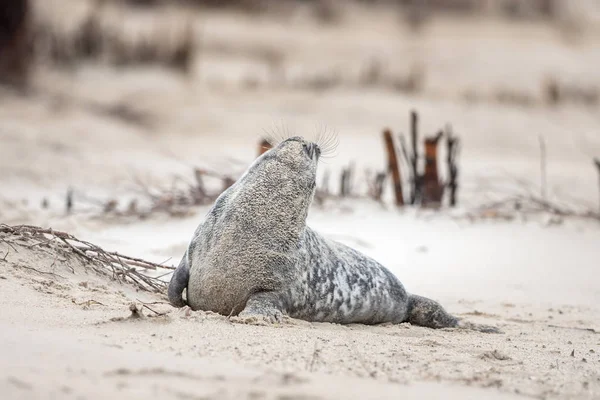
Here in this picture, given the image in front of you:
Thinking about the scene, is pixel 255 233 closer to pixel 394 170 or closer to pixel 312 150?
pixel 312 150

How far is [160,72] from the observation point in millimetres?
15828

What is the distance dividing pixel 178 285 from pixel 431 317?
1609 millimetres

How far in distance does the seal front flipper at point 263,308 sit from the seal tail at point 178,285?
40 centimetres

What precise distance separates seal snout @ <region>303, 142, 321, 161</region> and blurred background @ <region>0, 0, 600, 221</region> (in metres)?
4.17

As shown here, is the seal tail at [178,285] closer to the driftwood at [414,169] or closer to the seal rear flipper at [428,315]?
the seal rear flipper at [428,315]

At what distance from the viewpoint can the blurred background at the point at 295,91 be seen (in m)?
12.2

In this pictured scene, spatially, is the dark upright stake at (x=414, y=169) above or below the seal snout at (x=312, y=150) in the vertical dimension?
above

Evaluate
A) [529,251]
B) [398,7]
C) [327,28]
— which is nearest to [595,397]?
[529,251]

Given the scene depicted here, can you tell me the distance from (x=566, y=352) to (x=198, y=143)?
982 cm

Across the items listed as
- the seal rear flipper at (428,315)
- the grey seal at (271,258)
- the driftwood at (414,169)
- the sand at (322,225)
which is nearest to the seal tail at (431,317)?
the seal rear flipper at (428,315)

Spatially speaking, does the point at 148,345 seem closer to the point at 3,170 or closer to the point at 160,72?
the point at 3,170

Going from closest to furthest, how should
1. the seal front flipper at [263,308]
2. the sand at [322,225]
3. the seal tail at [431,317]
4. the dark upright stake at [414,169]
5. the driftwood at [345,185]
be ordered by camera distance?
the sand at [322,225] < the seal front flipper at [263,308] < the seal tail at [431,317] < the dark upright stake at [414,169] < the driftwood at [345,185]

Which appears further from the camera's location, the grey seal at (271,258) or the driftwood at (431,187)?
the driftwood at (431,187)

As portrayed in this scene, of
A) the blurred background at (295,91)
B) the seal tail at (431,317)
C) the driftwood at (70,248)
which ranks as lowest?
the seal tail at (431,317)
